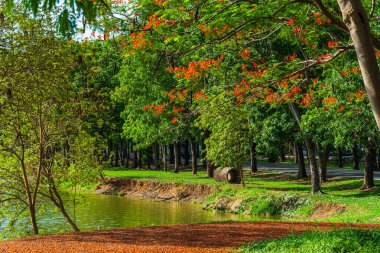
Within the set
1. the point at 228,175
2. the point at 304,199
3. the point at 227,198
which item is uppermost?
the point at 228,175

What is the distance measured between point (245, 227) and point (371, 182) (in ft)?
51.1

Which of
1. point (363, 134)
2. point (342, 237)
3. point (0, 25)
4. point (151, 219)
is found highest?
point (0, 25)

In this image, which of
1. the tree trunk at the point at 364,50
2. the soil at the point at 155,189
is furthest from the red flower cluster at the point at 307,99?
the soil at the point at 155,189

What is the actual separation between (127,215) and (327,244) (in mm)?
20549

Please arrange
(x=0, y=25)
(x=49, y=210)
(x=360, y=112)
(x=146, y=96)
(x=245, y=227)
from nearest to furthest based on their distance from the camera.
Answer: (x=0, y=25)
(x=245, y=227)
(x=360, y=112)
(x=49, y=210)
(x=146, y=96)

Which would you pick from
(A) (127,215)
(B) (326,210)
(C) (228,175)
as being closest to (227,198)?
(C) (228,175)

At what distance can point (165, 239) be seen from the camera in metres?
13.5

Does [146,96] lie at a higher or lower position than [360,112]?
higher

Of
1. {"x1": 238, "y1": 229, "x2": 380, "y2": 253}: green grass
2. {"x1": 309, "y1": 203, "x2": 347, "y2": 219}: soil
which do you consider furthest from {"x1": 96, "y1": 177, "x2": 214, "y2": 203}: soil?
{"x1": 238, "y1": 229, "x2": 380, "y2": 253}: green grass

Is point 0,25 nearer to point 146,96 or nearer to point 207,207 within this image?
point 207,207

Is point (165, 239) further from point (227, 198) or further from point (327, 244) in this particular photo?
point (227, 198)

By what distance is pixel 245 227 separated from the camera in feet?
50.0

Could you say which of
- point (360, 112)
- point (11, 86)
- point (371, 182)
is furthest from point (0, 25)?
point (371, 182)

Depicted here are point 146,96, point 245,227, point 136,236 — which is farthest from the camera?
point 146,96
